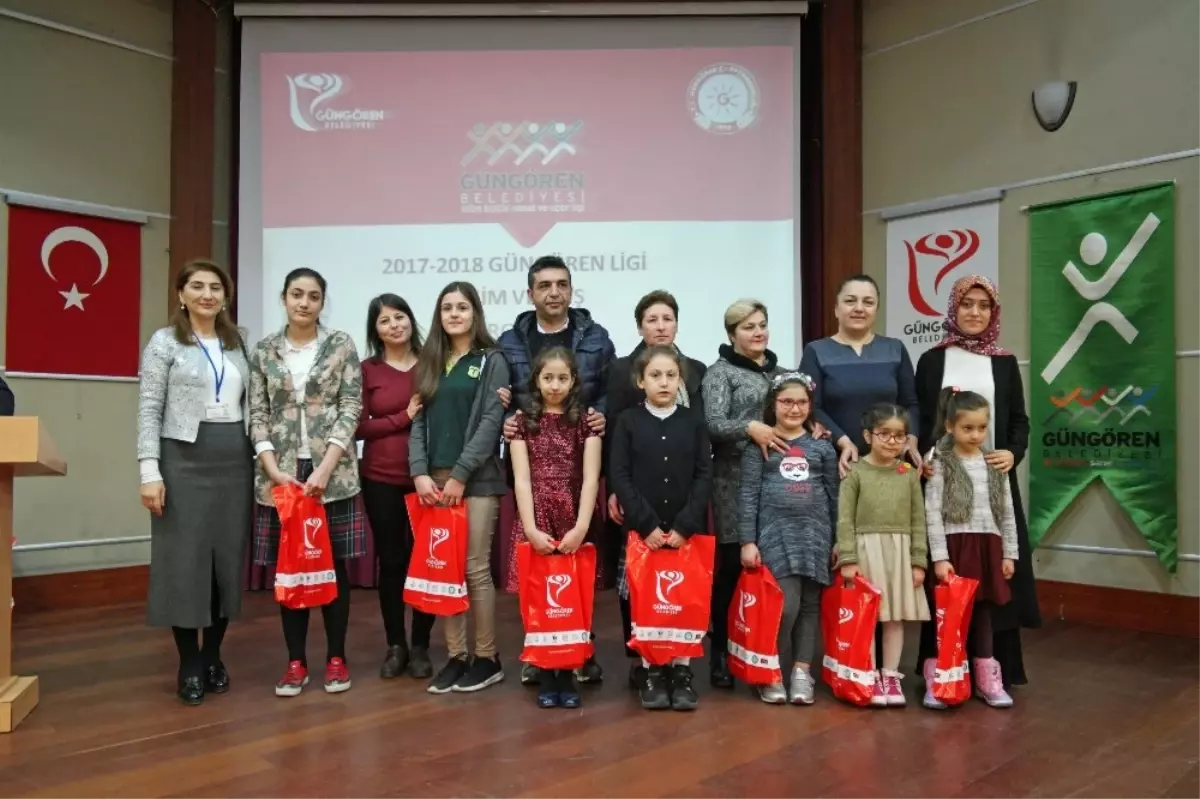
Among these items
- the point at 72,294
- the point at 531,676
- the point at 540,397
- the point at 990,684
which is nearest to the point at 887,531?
the point at 990,684

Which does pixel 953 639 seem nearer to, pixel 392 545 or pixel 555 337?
pixel 555 337

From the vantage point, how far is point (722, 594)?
287 cm

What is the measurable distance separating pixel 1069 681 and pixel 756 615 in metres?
1.19

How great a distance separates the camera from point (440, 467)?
2.76 meters

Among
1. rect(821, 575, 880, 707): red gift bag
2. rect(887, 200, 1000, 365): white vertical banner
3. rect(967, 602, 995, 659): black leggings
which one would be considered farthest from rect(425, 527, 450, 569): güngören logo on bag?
rect(887, 200, 1000, 365): white vertical banner

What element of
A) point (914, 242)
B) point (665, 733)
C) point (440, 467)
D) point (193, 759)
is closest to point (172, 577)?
point (193, 759)

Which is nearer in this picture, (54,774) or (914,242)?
(54,774)

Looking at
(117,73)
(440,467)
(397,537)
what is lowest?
(397,537)

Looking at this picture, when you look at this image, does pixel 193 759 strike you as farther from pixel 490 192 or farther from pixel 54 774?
pixel 490 192

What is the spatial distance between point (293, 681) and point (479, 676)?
0.57 metres

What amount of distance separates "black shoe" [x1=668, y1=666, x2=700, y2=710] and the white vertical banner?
2.57 meters

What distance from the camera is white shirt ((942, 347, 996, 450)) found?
9.15ft

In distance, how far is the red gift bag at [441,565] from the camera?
105 inches

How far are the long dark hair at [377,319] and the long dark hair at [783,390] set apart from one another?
1151mm
